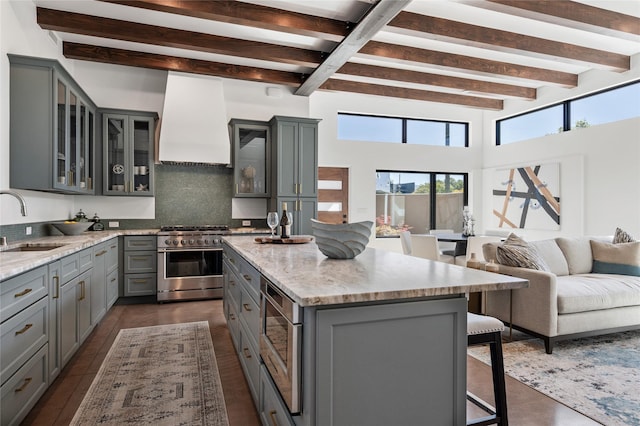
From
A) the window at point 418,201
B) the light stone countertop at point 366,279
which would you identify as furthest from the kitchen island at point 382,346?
the window at point 418,201

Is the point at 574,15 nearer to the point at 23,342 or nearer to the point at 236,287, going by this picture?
the point at 236,287

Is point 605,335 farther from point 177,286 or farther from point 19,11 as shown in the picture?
point 19,11

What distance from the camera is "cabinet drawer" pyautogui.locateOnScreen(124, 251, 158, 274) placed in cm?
466

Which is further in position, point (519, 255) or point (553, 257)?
point (553, 257)

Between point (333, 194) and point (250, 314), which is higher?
point (333, 194)

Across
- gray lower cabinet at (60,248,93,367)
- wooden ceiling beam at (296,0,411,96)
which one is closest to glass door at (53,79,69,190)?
gray lower cabinet at (60,248,93,367)

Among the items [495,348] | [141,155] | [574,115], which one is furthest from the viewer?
[574,115]

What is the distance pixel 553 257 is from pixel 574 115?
359 centimetres

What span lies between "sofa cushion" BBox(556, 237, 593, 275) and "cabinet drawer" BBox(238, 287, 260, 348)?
11.4ft

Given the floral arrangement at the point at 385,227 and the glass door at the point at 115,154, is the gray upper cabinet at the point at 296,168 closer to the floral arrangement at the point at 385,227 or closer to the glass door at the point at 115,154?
the glass door at the point at 115,154

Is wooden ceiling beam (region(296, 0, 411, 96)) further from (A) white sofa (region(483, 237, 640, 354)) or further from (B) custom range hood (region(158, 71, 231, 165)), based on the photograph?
(A) white sofa (region(483, 237, 640, 354))

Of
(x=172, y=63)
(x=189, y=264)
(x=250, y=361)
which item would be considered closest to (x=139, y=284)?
(x=189, y=264)

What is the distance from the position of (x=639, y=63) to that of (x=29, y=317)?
7.24m

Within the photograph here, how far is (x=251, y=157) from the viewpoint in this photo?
5457 mm
